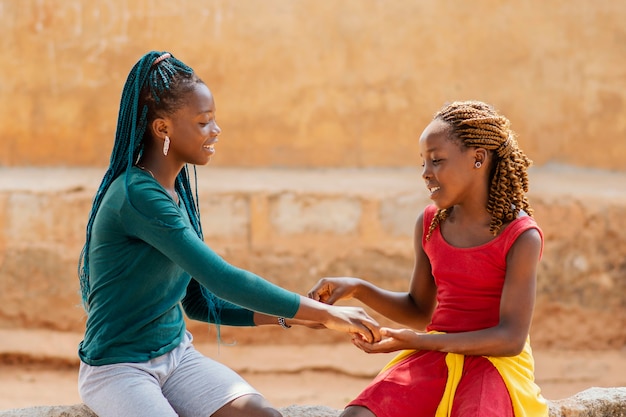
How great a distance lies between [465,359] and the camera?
9.53ft

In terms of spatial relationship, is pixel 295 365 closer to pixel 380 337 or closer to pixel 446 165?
pixel 380 337

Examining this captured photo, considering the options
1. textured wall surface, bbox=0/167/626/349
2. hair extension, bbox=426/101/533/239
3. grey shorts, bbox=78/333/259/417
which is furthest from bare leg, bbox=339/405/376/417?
textured wall surface, bbox=0/167/626/349

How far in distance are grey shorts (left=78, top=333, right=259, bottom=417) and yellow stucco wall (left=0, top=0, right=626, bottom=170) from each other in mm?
4710

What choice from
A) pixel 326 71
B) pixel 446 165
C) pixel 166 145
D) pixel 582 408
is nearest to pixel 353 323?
pixel 446 165

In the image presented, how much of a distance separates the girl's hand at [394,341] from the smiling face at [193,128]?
32.1 inches

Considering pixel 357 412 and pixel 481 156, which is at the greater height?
pixel 481 156

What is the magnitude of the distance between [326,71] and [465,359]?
16.0ft

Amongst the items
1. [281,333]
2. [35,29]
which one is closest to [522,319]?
[281,333]

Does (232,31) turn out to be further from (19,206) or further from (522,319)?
(522,319)

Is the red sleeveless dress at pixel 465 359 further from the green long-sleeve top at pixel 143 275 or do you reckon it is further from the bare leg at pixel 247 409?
the green long-sleeve top at pixel 143 275

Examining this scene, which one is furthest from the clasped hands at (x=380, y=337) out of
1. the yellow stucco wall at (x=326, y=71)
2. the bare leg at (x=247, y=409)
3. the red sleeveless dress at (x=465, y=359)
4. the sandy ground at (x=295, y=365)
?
the yellow stucco wall at (x=326, y=71)

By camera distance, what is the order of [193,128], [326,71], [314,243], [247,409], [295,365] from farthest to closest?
[326,71]
[314,243]
[295,365]
[193,128]
[247,409]

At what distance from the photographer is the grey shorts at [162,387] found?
8.71ft

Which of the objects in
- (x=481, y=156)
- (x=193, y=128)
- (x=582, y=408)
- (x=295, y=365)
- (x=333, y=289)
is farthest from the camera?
(x=295, y=365)
